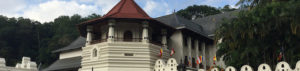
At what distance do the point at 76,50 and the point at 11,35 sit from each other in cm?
3803

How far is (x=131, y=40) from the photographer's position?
81.4 ft

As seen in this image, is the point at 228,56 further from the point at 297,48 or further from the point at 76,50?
the point at 76,50

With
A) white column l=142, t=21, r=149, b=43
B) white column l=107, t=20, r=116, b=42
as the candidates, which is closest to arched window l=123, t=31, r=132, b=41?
white column l=142, t=21, r=149, b=43

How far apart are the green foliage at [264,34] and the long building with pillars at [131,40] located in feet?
16.1

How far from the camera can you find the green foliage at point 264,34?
16359mm

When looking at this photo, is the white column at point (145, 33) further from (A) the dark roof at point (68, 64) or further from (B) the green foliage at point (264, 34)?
(A) the dark roof at point (68, 64)

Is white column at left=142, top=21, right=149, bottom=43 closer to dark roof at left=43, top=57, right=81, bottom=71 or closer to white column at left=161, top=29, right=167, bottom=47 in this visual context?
white column at left=161, top=29, right=167, bottom=47

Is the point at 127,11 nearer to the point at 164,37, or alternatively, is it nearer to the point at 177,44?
the point at 164,37

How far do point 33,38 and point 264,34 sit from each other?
5799 centimetres

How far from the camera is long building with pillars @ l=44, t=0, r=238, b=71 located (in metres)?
→ 23.5

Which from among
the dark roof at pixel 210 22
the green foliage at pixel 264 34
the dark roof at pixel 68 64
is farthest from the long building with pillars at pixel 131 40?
the green foliage at pixel 264 34

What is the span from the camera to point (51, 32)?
72.5 metres

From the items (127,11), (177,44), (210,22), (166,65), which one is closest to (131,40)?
(127,11)

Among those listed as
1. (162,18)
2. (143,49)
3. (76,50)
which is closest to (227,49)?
(143,49)
